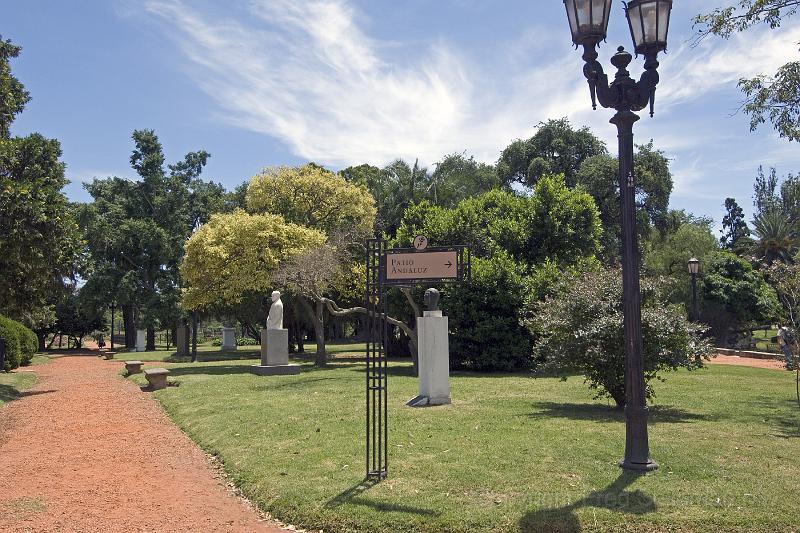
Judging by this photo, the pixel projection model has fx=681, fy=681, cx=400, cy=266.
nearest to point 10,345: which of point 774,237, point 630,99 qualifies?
point 630,99

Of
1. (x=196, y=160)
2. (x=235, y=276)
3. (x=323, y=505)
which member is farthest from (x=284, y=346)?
(x=196, y=160)

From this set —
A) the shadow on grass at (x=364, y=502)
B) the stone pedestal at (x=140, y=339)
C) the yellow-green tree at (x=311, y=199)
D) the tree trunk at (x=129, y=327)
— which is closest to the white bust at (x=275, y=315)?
the yellow-green tree at (x=311, y=199)

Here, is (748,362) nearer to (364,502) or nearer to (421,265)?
(421,265)

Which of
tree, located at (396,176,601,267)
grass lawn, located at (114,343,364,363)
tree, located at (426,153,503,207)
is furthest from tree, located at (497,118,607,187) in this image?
tree, located at (396,176,601,267)

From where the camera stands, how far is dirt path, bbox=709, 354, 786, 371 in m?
26.6

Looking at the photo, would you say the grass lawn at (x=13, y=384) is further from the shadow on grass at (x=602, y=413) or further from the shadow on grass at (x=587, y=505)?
the shadow on grass at (x=587, y=505)

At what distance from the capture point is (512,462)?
25.8 ft

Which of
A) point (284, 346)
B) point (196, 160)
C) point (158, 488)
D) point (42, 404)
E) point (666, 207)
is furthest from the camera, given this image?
point (196, 160)

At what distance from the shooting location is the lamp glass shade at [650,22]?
6539mm

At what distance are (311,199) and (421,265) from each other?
23518 mm

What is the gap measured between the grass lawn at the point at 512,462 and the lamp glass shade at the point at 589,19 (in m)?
4.41

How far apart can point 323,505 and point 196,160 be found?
158 ft

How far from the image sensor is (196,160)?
51250mm

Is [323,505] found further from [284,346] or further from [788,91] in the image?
[284,346]
